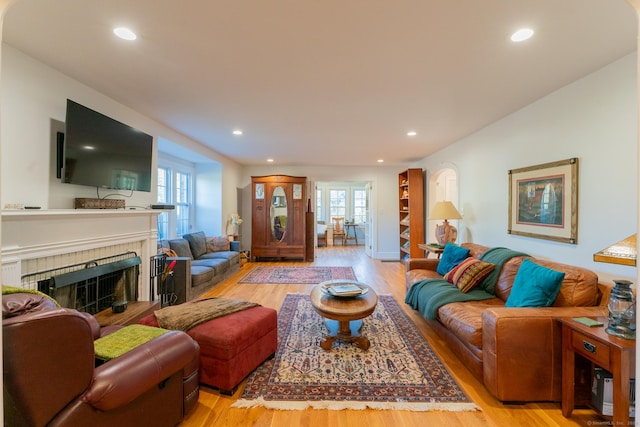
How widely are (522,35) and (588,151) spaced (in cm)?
124

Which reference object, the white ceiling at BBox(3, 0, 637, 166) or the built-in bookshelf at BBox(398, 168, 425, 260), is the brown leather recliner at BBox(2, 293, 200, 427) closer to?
the white ceiling at BBox(3, 0, 637, 166)

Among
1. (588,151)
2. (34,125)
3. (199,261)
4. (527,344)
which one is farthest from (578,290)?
(199,261)

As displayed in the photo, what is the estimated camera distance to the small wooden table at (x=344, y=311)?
237 centimetres

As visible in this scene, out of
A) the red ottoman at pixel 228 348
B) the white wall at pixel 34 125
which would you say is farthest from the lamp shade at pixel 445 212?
the white wall at pixel 34 125

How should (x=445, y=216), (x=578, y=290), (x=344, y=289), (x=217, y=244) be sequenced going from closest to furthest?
(x=578, y=290)
(x=344, y=289)
(x=445, y=216)
(x=217, y=244)

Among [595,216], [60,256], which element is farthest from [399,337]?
[60,256]

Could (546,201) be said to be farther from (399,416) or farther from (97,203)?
(97,203)

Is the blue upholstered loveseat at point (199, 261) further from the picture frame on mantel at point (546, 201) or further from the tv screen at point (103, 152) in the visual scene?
the picture frame on mantel at point (546, 201)

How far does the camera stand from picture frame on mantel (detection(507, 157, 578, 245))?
246 centimetres

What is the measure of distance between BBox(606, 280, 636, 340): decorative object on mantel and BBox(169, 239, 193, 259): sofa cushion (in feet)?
15.6

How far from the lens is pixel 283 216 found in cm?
657

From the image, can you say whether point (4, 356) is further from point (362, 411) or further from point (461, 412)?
point (461, 412)

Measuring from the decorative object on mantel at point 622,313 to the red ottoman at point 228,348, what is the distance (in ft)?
7.28

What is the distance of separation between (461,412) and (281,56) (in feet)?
8.88
